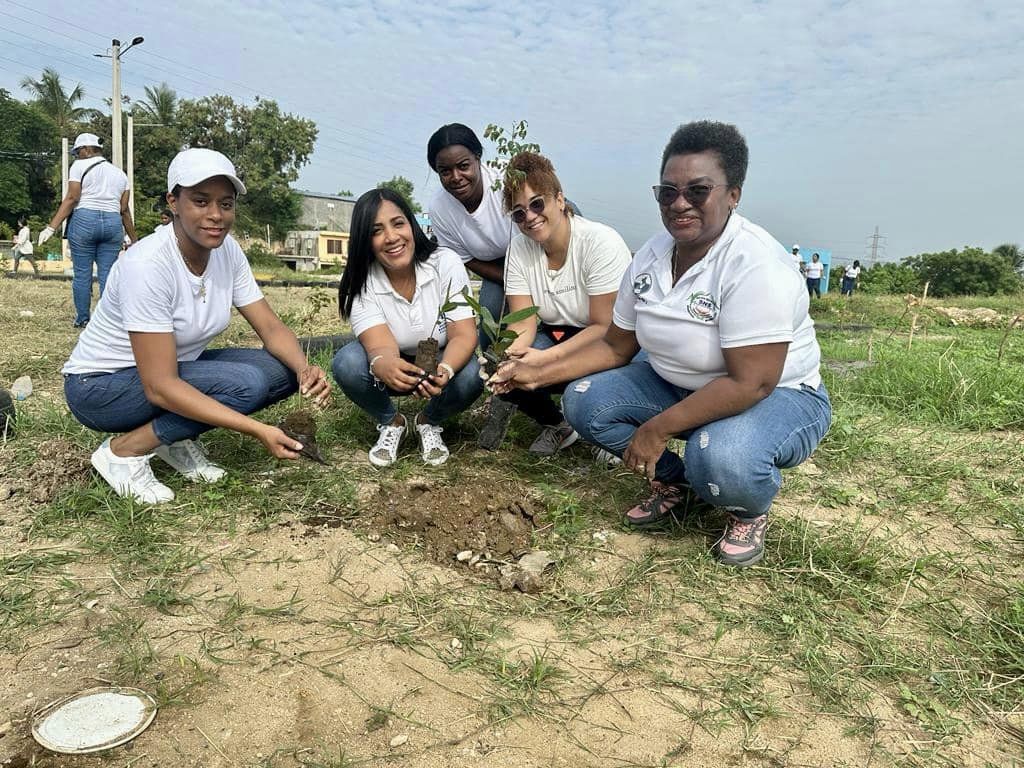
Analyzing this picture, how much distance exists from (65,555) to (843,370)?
4.86 meters

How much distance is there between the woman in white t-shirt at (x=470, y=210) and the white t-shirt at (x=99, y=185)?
11.6ft

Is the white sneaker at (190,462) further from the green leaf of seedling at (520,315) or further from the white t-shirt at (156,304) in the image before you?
the green leaf of seedling at (520,315)

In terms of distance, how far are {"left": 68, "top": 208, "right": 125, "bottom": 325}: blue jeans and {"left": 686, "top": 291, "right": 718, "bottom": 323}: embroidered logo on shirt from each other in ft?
16.9

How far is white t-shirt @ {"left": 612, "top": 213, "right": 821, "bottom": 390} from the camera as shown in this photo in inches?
72.7

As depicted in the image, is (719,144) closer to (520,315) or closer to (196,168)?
(520,315)

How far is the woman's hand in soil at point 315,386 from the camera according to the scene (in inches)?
98.6

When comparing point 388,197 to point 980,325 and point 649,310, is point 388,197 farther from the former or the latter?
point 980,325

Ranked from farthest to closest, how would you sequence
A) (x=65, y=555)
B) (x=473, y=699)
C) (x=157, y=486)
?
(x=157, y=486)
(x=65, y=555)
(x=473, y=699)

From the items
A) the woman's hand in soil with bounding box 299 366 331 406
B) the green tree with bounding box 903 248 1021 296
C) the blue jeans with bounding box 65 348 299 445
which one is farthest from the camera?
the green tree with bounding box 903 248 1021 296

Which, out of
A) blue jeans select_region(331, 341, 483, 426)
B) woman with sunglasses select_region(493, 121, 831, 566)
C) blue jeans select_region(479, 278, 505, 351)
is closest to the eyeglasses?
woman with sunglasses select_region(493, 121, 831, 566)

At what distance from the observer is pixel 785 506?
8.13 ft

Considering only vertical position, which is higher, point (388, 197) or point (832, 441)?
point (388, 197)

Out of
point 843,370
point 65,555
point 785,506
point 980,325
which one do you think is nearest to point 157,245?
point 65,555

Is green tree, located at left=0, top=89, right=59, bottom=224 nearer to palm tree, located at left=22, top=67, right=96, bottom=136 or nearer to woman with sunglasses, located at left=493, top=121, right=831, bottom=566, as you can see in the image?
palm tree, located at left=22, top=67, right=96, bottom=136
